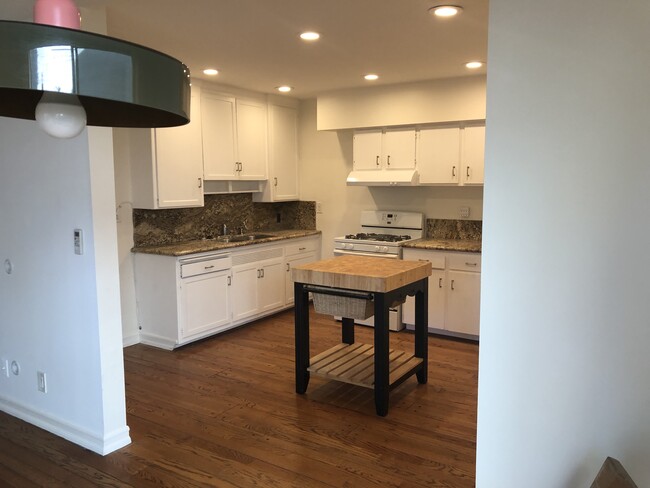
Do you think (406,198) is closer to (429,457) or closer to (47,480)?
(429,457)

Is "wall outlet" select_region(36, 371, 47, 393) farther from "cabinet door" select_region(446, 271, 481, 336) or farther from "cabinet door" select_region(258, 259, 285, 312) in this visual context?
"cabinet door" select_region(446, 271, 481, 336)

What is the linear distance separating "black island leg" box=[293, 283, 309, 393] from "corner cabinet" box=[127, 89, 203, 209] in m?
1.73

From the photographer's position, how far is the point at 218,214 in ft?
18.4

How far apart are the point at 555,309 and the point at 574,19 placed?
34.2 inches

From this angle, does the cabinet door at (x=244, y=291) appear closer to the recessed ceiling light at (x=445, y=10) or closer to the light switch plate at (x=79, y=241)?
the light switch plate at (x=79, y=241)

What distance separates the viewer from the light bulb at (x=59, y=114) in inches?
33.6

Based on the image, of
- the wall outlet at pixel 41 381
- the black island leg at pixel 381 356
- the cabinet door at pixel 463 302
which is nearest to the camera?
the wall outlet at pixel 41 381

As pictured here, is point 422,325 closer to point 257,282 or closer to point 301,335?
point 301,335

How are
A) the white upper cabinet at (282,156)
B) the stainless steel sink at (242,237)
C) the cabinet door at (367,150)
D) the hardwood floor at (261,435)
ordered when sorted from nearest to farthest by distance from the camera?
the hardwood floor at (261,435)
the cabinet door at (367,150)
the stainless steel sink at (242,237)
the white upper cabinet at (282,156)

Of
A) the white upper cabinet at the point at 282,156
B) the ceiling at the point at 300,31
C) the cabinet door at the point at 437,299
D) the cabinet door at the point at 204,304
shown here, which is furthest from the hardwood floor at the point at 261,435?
the ceiling at the point at 300,31

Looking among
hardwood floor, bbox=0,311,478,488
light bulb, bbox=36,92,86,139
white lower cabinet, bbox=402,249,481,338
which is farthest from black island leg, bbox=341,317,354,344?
light bulb, bbox=36,92,86,139

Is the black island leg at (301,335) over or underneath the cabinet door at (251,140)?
underneath

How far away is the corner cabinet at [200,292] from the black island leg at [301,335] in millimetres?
1383

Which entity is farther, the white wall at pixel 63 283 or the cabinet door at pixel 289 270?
the cabinet door at pixel 289 270
